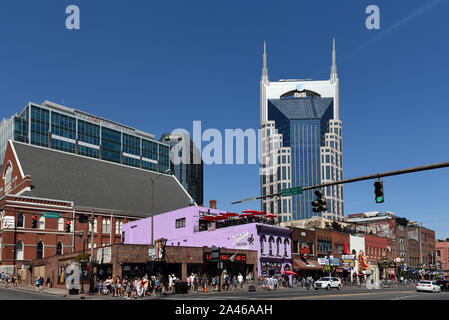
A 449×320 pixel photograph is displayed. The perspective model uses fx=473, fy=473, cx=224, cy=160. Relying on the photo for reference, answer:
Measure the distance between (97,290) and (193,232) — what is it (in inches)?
942

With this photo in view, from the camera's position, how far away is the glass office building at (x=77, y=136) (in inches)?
6014

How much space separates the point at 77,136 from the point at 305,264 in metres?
118

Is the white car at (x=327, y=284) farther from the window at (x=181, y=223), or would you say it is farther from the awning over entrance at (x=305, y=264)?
the window at (x=181, y=223)

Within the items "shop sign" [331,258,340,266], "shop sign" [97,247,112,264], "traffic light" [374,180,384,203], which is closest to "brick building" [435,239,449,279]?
"shop sign" [331,258,340,266]

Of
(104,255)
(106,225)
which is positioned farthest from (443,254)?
(104,255)

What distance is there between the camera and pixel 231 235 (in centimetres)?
6194

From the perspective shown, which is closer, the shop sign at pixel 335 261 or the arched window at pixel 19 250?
the arched window at pixel 19 250

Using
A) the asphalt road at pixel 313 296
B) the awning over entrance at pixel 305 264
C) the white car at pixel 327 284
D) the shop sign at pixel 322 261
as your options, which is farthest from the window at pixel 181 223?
the asphalt road at pixel 313 296

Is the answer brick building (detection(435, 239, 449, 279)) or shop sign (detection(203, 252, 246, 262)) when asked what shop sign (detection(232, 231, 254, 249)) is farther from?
brick building (detection(435, 239, 449, 279))

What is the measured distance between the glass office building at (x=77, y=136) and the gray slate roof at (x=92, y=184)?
64.7 meters

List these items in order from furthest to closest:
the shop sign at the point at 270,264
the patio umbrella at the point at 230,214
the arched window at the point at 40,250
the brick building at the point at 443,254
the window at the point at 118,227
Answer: the brick building at the point at 443,254 < the window at the point at 118,227 < the arched window at the point at 40,250 < the patio umbrella at the point at 230,214 < the shop sign at the point at 270,264

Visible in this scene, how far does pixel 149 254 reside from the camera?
48031 millimetres

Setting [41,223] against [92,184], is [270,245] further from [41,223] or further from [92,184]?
[92,184]
